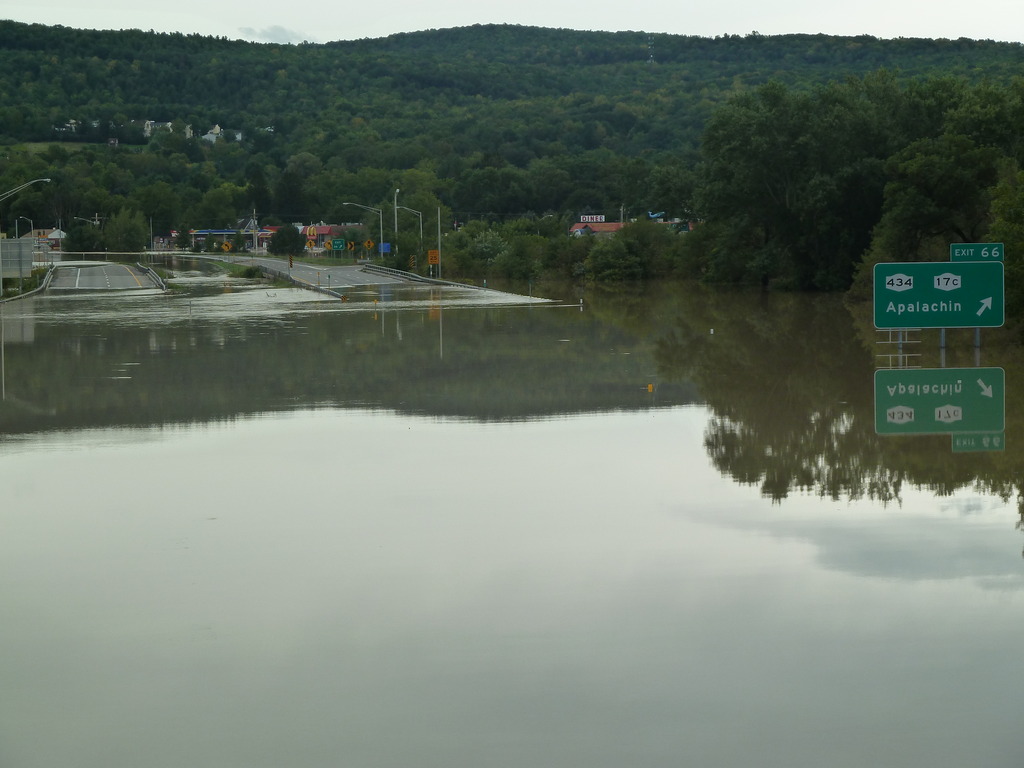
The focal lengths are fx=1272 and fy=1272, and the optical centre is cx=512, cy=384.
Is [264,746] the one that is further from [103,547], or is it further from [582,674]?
[103,547]

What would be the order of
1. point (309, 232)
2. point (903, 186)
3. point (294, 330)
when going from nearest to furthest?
point (294, 330) → point (903, 186) → point (309, 232)

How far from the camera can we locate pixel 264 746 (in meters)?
7.46

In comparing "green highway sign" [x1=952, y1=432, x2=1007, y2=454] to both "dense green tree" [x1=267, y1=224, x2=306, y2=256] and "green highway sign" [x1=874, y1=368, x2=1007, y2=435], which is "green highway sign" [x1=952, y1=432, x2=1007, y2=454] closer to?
"green highway sign" [x1=874, y1=368, x2=1007, y2=435]

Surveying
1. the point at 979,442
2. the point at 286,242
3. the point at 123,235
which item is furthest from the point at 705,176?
the point at 123,235

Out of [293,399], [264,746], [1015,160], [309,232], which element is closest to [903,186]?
[1015,160]

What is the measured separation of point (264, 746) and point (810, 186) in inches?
2453

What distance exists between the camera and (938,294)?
28500 mm

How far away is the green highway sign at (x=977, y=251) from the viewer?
30.5m

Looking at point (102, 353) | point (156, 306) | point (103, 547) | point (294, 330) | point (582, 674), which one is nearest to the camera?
point (582, 674)

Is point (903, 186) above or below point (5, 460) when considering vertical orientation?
above

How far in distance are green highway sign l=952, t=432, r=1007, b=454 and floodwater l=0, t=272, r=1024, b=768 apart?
0.18 meters

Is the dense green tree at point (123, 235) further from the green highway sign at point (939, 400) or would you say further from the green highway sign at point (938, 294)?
the green highway sign at point (939, 400)

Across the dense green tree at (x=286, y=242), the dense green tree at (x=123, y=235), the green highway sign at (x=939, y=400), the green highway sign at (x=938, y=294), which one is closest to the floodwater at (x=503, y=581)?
the green highway sign at (x=939, y=400)

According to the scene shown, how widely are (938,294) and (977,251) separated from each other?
3.34 meters
